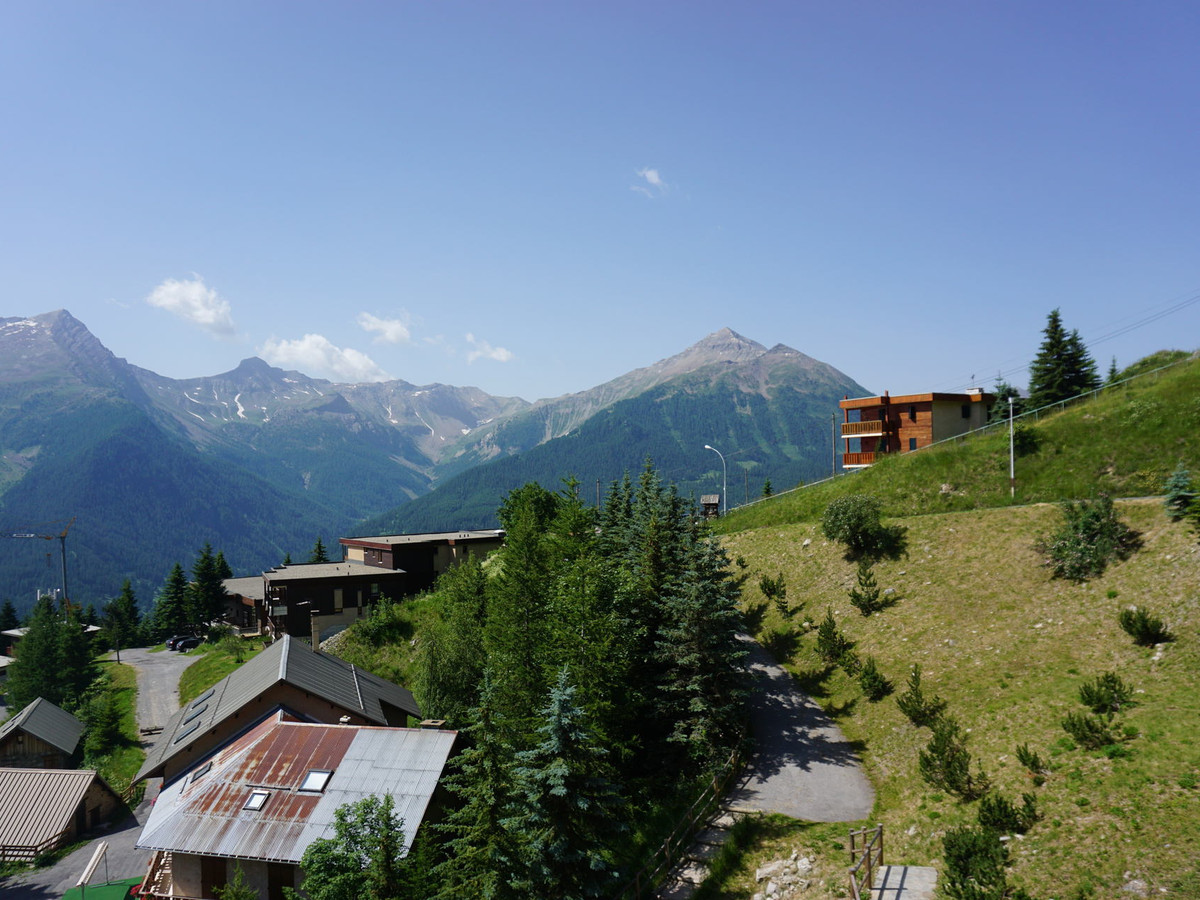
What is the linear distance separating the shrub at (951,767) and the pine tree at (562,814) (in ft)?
36.2

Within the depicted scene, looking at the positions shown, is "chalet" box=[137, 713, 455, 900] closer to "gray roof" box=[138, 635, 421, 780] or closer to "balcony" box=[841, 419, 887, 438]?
"gray roof" box=[138, 635, 421, 780]

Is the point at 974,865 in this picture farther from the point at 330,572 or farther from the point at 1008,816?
the point at 330,572

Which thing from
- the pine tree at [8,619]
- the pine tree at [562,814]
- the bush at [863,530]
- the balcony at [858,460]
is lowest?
the pine tree at [8,619]

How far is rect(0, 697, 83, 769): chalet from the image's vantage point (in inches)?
2037

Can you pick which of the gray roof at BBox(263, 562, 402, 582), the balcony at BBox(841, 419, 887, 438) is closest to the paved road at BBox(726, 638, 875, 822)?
the balcony at BBox(841, 419, 887, 438)

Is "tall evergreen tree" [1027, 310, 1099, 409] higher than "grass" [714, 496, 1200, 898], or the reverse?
"tall evergreen tree" [1027, 310, 1099, 409]

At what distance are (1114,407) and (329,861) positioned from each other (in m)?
49.9

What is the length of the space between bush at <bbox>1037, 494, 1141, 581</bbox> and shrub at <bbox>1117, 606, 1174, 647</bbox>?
16.5 feet

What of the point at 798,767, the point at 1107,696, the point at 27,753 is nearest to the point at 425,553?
the point at 27,753

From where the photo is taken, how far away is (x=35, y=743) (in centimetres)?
5250

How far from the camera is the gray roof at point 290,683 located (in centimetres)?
3256

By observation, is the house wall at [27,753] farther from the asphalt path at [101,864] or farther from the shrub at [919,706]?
the shrub at [919,706]

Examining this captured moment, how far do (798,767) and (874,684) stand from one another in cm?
565

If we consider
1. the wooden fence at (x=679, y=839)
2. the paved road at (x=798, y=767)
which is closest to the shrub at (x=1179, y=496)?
the paved road at (x=798, y=767)
